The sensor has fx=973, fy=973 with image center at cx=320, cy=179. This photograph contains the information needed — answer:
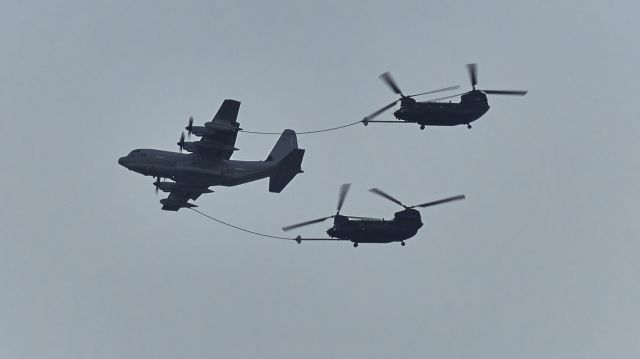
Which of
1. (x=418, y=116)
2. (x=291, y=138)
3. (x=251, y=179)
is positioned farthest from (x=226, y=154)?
(x=418, y=116)

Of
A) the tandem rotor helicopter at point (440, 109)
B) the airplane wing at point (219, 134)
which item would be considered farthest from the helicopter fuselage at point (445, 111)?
the airplane wing at point (219, 134)

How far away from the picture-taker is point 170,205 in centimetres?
8650

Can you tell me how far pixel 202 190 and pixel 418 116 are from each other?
23.1 meters

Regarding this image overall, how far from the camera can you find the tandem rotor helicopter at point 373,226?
223 ft

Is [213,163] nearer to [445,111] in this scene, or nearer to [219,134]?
[219,134]

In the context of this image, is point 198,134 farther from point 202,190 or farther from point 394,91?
point 394,91

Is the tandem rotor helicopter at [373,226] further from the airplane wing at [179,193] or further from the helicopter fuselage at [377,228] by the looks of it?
the airplane wing at [179,193]

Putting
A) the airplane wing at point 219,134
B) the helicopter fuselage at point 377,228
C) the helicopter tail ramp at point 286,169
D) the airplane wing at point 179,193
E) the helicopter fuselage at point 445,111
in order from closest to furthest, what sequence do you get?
the helicopter fuselage at point 377,228
the helicopter fuselage at point 445,111
the airplane wing at point 219,134
the helicopter tail ramp at point 286,169
the airplane wing at point 179,193

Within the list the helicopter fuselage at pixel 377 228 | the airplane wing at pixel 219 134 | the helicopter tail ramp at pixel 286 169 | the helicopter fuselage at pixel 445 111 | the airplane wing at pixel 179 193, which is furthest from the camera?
the airplane wing at pixel 179 193

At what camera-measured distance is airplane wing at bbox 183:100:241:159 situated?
79.2 meters

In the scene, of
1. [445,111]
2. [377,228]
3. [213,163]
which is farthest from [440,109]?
[213,163]

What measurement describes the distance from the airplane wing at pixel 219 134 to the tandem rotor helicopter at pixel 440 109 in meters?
13.5

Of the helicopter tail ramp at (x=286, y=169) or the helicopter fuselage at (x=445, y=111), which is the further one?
the helicopter tail ramp at (x=286, y=169)

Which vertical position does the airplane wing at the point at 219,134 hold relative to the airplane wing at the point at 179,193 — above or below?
above
